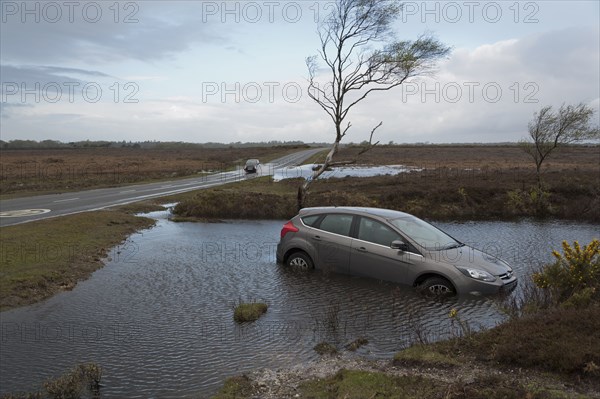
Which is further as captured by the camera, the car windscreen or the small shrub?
the car windscreen

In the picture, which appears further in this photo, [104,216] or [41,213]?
[41,213]

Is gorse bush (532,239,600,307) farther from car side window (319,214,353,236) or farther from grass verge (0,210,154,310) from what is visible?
grass verge (0,210,154,310)

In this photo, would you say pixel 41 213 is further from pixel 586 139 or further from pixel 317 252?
pixel 586 139

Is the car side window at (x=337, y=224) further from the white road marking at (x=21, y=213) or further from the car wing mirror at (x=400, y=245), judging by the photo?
the white road marking at (x=21, y=213)

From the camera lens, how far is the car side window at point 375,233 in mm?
9797

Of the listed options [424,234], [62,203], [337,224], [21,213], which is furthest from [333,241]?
[62,203]

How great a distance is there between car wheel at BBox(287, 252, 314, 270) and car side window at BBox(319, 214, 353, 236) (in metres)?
0.84

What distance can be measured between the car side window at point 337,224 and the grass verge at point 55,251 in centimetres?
585

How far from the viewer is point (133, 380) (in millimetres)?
5988

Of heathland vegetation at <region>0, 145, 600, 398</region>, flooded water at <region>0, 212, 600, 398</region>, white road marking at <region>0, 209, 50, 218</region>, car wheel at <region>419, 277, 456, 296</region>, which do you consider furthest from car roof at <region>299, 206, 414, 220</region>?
white road marking at <region>0, 209, 50, 218</region>

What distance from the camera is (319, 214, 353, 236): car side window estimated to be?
34.6ft

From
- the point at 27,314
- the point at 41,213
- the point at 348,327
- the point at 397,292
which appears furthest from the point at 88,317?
the point at 41,213

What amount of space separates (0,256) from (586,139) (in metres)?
27.8

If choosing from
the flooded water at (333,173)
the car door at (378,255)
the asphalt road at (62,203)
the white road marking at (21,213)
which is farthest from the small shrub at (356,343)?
the flooded water at (333,173)
